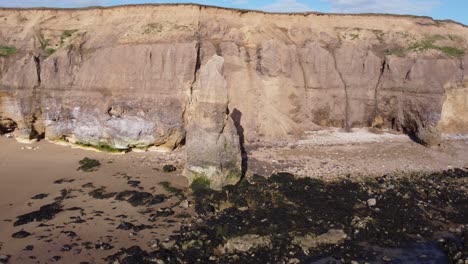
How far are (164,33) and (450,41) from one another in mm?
16494

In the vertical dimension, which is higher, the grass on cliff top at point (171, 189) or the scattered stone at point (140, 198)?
the grass on cliff top at point (171, 189)

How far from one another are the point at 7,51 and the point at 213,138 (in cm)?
1411

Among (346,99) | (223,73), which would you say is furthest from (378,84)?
(223,73)

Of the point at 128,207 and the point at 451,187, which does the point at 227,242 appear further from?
the point at 451,187

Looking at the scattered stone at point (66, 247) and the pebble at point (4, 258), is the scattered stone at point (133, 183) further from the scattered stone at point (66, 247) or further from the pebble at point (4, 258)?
the pebble at point (4, 258)

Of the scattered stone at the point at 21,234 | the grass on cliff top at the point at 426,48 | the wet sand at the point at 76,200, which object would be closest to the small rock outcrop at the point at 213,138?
the wet sand at the point at 76,200

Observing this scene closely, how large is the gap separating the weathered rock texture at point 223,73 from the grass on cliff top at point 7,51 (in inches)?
2.6

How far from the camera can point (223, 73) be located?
21266mm

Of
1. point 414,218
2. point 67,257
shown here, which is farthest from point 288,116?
point 67,257

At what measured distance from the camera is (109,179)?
17.9m

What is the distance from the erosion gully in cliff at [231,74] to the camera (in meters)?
22.0

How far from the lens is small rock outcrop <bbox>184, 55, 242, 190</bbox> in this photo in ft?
55.2

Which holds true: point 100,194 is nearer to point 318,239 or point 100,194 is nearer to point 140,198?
point 140,198

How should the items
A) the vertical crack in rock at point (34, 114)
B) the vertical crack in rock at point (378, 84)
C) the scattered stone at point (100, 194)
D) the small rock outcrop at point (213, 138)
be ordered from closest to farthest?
the scattered stone at point (100, 194) → the small rock outcrop at point (213, 138) → the vertical crack in rock at point (34, 114) → the vertical crack in rock at point (378, 84)
